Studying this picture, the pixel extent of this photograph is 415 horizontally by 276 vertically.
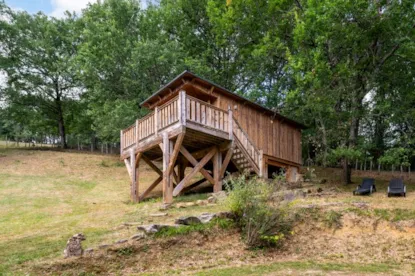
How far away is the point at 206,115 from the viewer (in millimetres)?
12711

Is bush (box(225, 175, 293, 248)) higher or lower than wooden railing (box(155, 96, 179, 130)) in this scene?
lower

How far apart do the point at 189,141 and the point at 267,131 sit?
14.2 ft

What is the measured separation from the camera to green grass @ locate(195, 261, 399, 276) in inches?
255

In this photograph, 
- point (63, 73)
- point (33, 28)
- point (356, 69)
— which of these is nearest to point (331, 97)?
point (356, 69)

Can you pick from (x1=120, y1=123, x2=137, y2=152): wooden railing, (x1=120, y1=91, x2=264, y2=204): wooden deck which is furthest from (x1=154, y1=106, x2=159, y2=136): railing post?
(x1=120, y1=123, x2=137, y2=152): wooden railing

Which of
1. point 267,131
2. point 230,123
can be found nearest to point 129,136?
point 230,123

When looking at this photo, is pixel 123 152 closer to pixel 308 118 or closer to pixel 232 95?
pixel 232 95

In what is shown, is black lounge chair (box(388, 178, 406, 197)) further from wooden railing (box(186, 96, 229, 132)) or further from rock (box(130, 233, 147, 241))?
rock (box(130, 233, 147, 241))

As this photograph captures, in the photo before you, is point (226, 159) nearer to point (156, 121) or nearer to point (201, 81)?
point (156, 121)

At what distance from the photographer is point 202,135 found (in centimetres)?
1291

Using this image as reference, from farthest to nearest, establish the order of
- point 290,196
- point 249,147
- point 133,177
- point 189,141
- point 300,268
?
point 133,177 → point 249,147 → point 189,141 → point 290,196 → point 300,268

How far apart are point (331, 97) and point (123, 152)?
31.0 feet

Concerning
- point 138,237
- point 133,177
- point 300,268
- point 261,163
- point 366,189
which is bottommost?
point 300,268

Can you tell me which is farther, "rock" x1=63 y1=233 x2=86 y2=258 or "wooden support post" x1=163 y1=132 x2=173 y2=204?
"wooden support post" x1=163 y1=132 x2=173 y2=204
